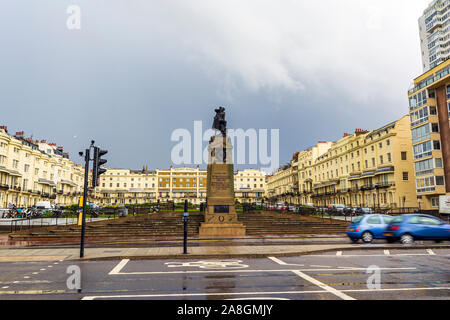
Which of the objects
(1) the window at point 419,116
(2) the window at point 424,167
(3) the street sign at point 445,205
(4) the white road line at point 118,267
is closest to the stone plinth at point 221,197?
(4) the white road line at point 118,267

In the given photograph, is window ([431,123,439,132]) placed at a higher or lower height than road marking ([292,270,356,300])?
higher

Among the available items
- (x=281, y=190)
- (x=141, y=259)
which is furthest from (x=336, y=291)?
(x=281, y=190)

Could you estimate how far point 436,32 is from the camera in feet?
304

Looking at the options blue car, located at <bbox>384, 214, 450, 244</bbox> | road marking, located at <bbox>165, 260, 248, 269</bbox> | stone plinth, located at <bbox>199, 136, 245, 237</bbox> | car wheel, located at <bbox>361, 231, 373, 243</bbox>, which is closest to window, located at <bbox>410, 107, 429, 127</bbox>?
stone plinth, located at <bbox>199, 136, 245, 237</bbox>

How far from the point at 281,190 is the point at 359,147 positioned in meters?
51.0

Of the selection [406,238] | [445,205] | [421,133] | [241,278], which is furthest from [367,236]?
[421,133]

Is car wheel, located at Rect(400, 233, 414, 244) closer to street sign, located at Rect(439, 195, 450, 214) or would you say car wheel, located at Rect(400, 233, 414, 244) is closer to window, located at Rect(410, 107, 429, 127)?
street sign, located at Rect(439, 195, 450, 214)

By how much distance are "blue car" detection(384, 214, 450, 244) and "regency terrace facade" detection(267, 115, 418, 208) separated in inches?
1481

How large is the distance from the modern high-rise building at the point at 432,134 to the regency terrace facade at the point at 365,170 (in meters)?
3.86

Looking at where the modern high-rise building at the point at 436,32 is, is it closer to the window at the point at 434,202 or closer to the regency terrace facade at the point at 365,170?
the regency terrace facade at the point at 365,170

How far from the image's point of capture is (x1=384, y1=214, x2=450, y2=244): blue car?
12.2 m
